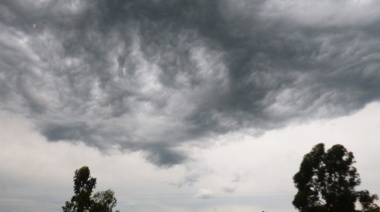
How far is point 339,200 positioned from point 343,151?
9320mm

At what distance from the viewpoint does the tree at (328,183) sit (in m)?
55.5

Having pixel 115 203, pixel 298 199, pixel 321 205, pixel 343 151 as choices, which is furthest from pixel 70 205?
pixel 343 151

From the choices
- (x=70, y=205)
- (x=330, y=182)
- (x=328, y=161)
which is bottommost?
(x=70, y=205)

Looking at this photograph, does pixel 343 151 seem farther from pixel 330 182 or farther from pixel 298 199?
pixel 298 199

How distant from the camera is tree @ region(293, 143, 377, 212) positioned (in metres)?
55.5

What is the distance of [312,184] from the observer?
196 ft

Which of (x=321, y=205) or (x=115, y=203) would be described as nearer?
(x=321, y=205)

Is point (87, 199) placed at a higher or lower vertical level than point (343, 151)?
lower

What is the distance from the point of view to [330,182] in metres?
57.8

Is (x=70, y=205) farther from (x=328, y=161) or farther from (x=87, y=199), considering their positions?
(x=328, y=161)

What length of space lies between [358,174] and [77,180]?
187 ft

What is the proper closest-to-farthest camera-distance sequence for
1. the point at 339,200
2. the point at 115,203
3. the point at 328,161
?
the point at 339,200, the point at 328,161, the point at 115,203

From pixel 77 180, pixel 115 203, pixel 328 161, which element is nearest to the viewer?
pixel 328 161

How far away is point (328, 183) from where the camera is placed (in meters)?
57.9
